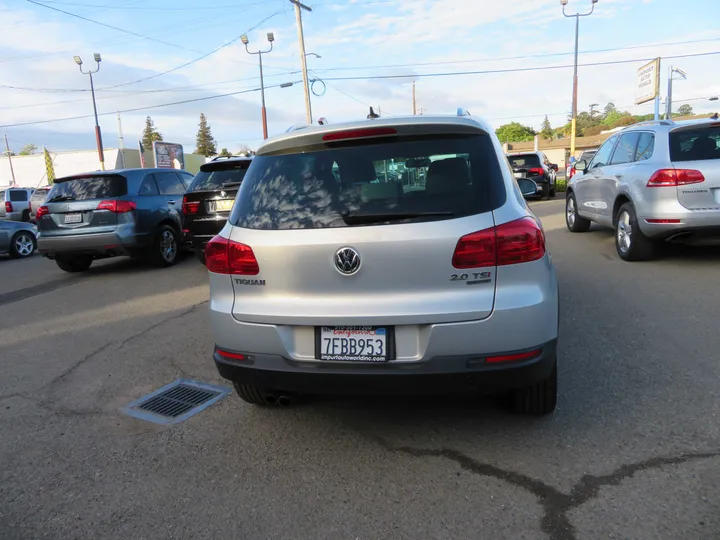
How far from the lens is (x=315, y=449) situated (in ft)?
10.3

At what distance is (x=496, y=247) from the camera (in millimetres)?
2676

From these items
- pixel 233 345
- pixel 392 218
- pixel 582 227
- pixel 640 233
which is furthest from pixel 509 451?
pixel 582 227

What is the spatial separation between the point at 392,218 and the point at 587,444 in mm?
1639

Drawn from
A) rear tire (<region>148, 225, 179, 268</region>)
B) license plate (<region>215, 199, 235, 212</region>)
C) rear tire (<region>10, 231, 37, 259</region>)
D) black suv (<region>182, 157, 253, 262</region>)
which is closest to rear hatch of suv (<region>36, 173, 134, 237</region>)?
rear tire (<region>148, 225, 179, 268</region>)

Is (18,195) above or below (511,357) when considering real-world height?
above

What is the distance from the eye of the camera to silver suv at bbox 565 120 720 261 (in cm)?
656

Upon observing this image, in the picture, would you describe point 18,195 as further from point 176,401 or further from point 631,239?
point 631,239

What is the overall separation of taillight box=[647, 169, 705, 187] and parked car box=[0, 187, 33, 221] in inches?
947

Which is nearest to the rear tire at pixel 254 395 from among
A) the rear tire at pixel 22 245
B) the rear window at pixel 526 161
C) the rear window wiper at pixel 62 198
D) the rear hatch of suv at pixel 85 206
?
the rear hatch of suv at pixel 85 206

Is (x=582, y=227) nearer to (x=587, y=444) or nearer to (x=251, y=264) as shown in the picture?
(x=587, y=444)

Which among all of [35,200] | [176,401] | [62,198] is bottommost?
[176,401]

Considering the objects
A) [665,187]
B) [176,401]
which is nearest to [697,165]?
[665,187]

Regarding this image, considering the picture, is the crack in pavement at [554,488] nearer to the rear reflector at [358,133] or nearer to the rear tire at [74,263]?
the rear reflector at [358,133]

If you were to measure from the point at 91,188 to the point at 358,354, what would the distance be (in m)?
7.67
